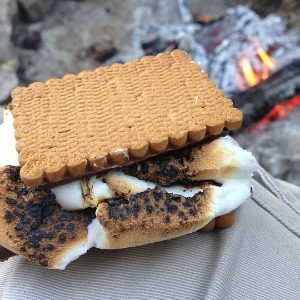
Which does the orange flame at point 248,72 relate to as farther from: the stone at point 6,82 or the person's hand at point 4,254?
the person's hand at point 4,254

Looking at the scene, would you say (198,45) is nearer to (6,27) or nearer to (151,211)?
(6,27)

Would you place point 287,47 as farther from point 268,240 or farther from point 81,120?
point 81,120

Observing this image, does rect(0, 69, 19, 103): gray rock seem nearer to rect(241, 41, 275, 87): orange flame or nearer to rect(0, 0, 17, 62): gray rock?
rect(0, 0, 17, 62): gray rock

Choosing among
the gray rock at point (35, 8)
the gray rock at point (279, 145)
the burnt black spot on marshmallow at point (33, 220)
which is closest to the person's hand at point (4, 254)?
the burnt black spot on marshmallow at point (33, 220)

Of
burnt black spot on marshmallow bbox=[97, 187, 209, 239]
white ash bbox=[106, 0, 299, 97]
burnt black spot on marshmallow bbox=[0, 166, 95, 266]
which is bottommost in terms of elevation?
white ash bbox=[106, 0, 299, 97]

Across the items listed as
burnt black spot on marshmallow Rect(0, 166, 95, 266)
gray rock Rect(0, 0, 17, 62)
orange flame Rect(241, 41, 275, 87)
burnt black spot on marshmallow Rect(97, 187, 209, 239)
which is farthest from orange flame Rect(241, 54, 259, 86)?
burnt black spot on marshmallow Rect(0, 166, 95, 266)

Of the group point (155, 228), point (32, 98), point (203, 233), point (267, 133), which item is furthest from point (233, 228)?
point (267, 133)
